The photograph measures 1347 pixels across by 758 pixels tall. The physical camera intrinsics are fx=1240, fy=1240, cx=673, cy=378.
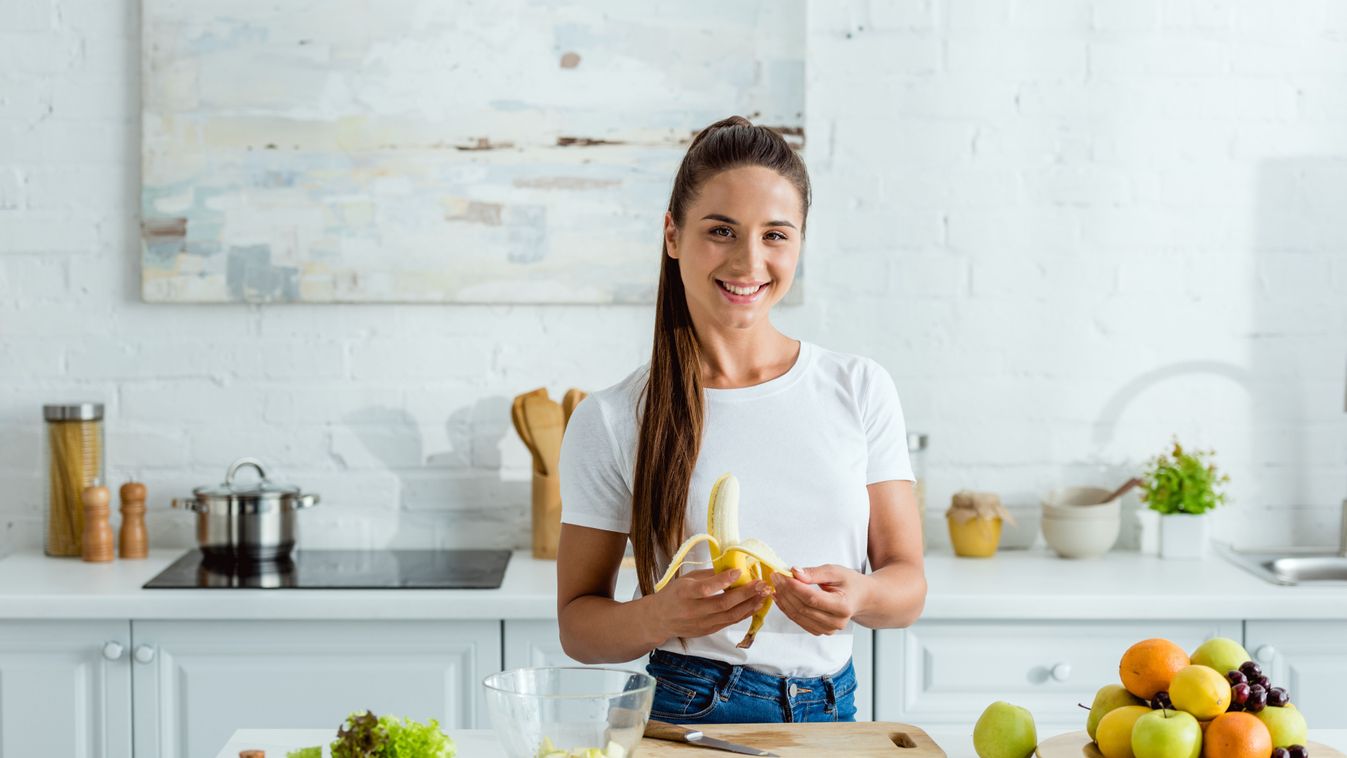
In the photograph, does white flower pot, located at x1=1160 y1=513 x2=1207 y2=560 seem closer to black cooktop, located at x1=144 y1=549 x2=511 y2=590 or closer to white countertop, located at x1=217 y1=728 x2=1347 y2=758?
white countertop, located at x1=217 y1=728 x2=1347 y2=758

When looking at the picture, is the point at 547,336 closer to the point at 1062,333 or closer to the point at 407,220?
the point at 407,220

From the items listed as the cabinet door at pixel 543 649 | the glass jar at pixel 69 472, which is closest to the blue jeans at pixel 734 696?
the cabinet door at pixel 543 649

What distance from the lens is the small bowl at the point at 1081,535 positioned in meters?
2.55

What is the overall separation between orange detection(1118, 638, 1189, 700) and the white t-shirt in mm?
398

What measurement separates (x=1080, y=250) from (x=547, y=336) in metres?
1.19

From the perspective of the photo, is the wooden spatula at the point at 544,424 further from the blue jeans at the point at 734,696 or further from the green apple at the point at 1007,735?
the green apple at the point at 1007,735

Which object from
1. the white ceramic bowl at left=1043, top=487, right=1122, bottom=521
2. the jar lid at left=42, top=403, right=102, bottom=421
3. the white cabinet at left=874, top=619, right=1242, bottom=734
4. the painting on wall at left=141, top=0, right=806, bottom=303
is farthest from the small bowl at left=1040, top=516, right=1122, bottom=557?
the jar lid at left=42, top=403, right=102, bottom=421

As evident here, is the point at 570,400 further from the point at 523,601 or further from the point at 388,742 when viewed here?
the point at 388,742

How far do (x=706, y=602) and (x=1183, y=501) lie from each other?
5.37ft

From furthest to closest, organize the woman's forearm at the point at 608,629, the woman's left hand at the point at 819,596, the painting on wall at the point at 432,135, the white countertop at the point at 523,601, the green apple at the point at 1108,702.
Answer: the painting on wall at the point at 432,135
the white countertop at the point at 523,601
the woman's forearm at the point at 608,629
the woman's left hand at the point at 819,596
the green apple at the point at 1108,702

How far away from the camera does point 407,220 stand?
105 inches

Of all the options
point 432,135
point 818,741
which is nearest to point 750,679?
point 818,741

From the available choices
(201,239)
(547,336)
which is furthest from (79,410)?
(547,336)

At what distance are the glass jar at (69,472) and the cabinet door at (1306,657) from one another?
7.52 ft
